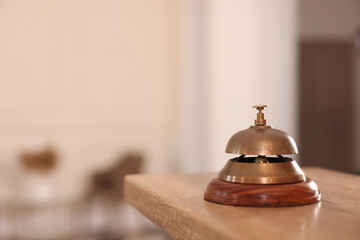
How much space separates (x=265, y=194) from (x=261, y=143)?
0.26 ft

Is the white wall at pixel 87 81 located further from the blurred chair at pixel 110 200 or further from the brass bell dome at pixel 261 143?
the brass bell dome at pixel 261 143

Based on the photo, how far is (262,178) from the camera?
0.70 metres

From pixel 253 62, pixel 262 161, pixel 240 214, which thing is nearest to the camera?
pixel 240 214

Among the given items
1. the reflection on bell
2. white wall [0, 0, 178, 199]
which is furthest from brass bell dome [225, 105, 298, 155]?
white wall [0, 0, 178, 199]

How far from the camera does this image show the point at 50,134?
4.21 metres

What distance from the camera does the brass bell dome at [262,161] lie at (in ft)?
2.33

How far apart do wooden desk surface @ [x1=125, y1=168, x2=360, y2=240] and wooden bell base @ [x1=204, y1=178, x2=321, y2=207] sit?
12mm

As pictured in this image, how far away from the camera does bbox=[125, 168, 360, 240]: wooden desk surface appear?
0.55 m

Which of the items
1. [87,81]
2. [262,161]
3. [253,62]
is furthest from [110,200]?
[262,161]

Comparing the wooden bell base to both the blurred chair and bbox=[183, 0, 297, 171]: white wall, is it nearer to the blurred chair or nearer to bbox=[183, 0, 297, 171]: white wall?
bbox=[183, 0, 297, 171]: white wall

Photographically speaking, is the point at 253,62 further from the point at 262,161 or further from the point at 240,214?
the point at 240,214

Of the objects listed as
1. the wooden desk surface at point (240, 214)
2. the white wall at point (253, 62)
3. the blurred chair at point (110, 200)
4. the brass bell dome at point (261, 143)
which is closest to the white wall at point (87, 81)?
the blurred chair at point (110, 200)

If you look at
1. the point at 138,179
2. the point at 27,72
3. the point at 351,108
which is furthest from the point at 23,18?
the point at 351,108

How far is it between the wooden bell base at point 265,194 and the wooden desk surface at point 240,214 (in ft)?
0.04
